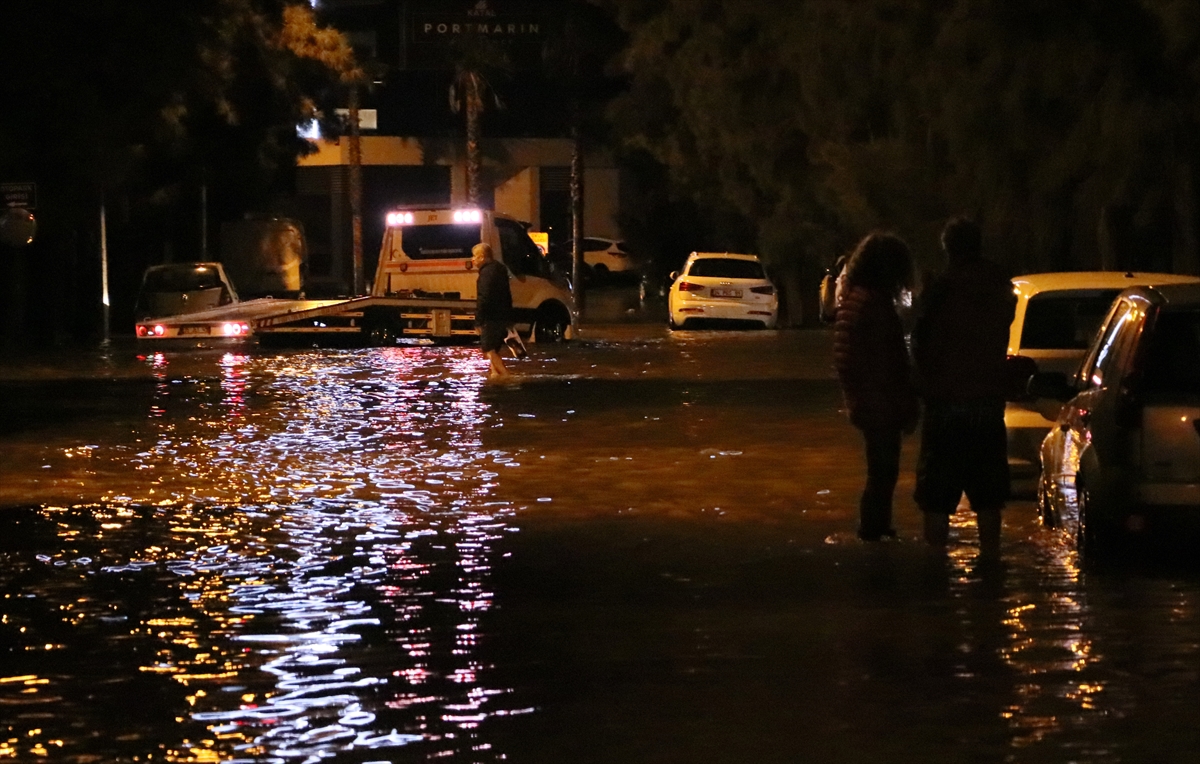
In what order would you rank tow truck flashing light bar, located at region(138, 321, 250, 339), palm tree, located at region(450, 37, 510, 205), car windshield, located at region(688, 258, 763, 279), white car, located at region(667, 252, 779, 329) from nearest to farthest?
1. tow truck flashing light bar, located at region(138, 321, 250, 339)
2. white car, located at region(667, 252, 779, 329)
3. car windshield, located at region(688, 258, 763, 279)
4. palm tree, located at region(450, 37, 510, 205)

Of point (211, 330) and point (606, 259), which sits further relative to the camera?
point (606, 259)

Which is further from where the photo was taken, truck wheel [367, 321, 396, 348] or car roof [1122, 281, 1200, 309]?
truck wheel [367, 321, 396, 348]

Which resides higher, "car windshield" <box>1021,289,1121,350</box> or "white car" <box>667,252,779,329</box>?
"car windshield" <box>1021,289,1121,350</box>

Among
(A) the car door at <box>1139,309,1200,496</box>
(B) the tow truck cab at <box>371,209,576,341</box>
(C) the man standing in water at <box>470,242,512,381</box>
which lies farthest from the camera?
(B) the tow truck cab at <box>371,209,576,341</box>

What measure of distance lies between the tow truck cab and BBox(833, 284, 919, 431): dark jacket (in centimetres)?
2412

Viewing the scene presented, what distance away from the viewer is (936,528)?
1185 cm

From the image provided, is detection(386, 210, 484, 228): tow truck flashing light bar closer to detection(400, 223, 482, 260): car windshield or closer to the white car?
detection(400, 223, 482, 260): car windshield

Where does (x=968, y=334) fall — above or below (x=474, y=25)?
below

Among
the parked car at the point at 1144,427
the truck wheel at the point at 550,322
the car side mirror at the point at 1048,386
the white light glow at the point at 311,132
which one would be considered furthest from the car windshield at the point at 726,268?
the parked car at the point at 1144,427

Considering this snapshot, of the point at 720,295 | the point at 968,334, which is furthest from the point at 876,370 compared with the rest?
the point at 720,295

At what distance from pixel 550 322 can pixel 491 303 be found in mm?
10682

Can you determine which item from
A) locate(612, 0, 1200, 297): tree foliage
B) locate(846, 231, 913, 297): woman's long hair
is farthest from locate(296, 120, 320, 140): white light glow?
locate(846, 231, 913, 297): woman's long hair

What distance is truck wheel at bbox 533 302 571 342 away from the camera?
37156mm

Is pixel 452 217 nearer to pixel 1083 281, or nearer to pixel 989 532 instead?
pixel 1083 281
